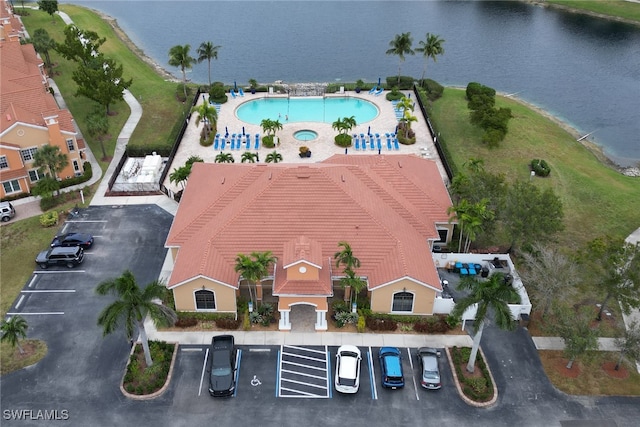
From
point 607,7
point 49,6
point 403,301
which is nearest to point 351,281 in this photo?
point 403,301

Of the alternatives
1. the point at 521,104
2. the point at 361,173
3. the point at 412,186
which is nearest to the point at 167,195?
the point at 361,173

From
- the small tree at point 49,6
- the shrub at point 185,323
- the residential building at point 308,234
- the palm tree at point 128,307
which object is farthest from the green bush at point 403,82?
the small tree at point 49,6

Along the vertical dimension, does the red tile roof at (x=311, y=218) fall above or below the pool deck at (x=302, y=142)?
below

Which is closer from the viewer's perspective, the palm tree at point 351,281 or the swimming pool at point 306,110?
the palm tree at point 351,281

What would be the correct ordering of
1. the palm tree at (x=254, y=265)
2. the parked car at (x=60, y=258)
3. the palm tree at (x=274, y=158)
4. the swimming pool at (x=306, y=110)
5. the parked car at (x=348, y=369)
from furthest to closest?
1. the swimming pool at (x=306, y=110)
2. the palm tree at (x=274, y=158)
3. the parked car at (x=60, y=258)
4. the palm tree at (x=254, y=265)
5. the parked car at (x=348, y=369)

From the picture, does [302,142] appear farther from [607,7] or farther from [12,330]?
[607,7]

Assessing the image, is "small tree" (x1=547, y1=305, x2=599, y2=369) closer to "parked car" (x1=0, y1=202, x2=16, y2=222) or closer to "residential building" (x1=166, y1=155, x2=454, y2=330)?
"residential building" (x1=166, y1=155, x2=454, y2=330)

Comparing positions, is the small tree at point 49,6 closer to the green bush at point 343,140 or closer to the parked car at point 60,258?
the green bush at point 343,140
